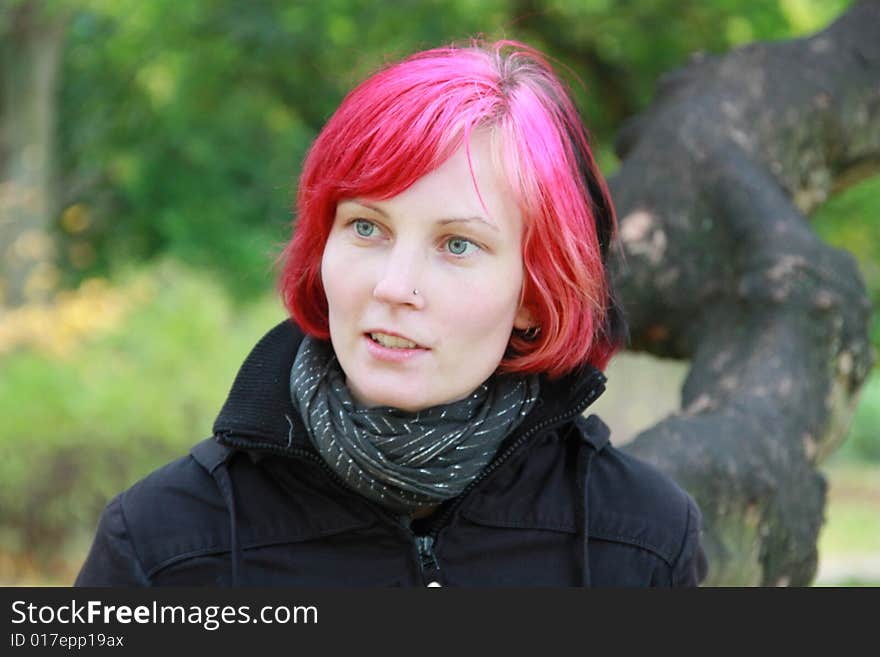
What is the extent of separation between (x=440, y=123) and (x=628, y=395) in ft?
13.1

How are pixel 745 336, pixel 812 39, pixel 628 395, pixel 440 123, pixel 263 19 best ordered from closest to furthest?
pixel 440 123 < pixel 745 336 < pixel 812 39 < pixel 628 395 < pixel 263 19

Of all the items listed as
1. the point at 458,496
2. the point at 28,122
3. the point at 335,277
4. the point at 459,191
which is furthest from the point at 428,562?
Result: the point at 28,122

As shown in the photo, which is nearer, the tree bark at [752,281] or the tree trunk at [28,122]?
the tree bark at [752,281]

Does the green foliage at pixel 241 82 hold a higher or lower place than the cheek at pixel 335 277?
higher

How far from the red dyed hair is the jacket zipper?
9 centimetres

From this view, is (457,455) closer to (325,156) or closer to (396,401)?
(396,401)

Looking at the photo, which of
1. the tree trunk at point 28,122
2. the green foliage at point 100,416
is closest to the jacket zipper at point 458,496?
the green foliage at point 100,416

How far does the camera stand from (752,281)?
9.33 ft

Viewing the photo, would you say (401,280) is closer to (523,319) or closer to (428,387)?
(428,387)

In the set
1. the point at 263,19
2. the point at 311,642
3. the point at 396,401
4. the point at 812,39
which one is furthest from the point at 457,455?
the point at 263,19

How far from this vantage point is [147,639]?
1827 millimetres

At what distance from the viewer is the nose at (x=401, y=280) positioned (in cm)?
171

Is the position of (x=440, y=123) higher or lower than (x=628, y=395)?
lower

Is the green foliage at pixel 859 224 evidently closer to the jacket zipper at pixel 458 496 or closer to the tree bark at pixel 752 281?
the tree bark at pixel 752 281
